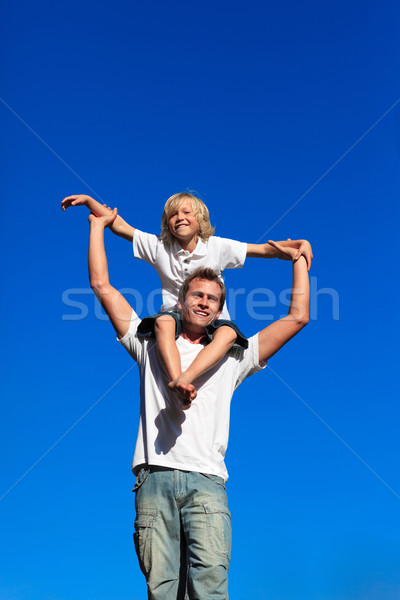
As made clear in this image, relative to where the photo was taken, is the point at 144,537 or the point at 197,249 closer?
the point at 144,537

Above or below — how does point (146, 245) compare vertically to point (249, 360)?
above

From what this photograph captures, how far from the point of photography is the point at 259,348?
3158 millimetres

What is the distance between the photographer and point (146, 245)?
4246 mm

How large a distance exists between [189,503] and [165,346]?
0.72 metres

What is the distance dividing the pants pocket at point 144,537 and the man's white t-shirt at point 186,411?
0.22 m

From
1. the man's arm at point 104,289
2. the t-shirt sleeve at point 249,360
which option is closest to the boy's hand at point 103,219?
the man's arm at point 104,289

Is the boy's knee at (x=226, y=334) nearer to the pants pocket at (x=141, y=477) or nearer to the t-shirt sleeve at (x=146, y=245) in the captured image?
the pants pocket at (x=141, y=477)

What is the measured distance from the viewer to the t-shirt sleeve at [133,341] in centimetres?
318

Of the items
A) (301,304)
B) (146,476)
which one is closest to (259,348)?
(301,304)

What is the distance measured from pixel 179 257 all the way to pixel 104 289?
1021 mm

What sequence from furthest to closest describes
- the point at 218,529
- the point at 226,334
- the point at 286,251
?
1. the point at 286,251
2. the point at 226,334
3. the point at 218,529

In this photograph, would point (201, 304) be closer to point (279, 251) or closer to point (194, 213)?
point (279, 251)

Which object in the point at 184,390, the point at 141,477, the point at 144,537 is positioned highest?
the point at 184,390

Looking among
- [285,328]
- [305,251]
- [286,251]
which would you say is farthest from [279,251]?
[285,328]
